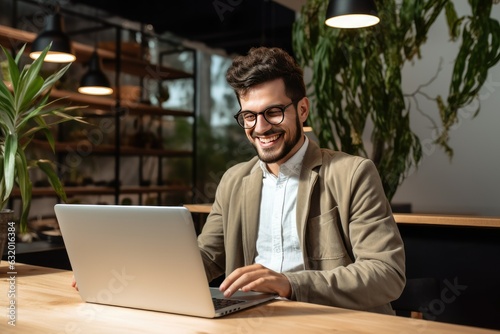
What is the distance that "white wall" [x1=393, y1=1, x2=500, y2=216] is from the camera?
14.9 ft

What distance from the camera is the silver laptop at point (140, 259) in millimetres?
1187

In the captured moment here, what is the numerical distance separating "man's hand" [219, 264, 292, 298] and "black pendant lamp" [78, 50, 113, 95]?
3825 millimetres

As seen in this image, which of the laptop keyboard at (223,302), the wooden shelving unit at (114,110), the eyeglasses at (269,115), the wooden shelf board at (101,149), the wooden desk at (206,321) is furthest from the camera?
the wooden shelf board at (101,149)

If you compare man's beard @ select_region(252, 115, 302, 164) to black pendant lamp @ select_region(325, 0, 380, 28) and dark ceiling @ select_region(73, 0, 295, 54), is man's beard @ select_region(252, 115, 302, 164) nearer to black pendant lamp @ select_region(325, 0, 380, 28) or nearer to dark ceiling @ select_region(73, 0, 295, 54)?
black pendant lamp @ select_region(325, 0, 380, 28)

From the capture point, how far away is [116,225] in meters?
1.25

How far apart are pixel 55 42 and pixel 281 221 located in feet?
8.45

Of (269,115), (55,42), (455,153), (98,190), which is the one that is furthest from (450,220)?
(98,190)

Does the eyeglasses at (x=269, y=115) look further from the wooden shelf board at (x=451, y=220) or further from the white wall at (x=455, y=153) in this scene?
the white wall at (x=455, y=153)

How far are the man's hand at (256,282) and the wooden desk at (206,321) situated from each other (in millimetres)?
38

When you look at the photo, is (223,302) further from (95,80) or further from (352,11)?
(95,80)

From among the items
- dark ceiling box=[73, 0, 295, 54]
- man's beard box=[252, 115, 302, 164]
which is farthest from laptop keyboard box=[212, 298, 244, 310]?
dark ceiling box=[73, 0, 295, 54]

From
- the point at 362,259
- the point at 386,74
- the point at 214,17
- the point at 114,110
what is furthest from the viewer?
the point at 214,17

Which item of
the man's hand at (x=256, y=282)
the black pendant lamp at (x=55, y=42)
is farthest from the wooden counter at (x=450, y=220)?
the black pendant lamp at (x=55, y=42)

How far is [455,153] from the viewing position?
184 inches
